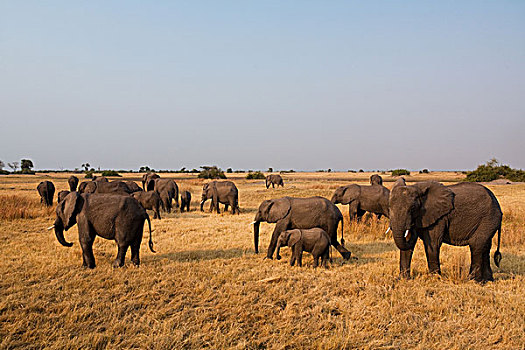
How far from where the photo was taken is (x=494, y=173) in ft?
149

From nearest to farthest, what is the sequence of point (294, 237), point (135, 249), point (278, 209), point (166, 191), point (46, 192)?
1. point (135, 249)
2. point (294, 237)
3. point (278, 209)
4. point (46, 192)
5. point (166, 191)

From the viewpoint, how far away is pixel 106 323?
5.12m

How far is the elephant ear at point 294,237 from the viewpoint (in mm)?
8367

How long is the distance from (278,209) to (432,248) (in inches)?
156

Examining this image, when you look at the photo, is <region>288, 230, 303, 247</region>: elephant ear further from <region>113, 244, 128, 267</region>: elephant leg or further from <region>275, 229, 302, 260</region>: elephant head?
<region>113, 244, 128, 267</region>: elephant leg

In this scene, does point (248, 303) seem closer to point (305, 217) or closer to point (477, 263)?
point (305, 217)

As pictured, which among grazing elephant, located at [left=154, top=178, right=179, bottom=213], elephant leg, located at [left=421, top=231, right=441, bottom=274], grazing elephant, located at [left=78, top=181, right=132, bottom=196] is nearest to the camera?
elephant leg, located at [left=421, top=231, right=441, bottom=274]

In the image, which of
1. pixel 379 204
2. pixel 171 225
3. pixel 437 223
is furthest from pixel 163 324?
pixel 379 204

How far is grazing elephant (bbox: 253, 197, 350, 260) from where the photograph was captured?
9.20m

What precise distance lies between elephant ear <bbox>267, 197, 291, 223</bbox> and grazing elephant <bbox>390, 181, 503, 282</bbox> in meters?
3.18

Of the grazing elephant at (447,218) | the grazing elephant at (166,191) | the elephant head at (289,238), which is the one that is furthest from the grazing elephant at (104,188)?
the grazing elephant at (447,218)

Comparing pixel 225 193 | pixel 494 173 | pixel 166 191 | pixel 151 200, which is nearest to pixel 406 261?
pixel 151 200

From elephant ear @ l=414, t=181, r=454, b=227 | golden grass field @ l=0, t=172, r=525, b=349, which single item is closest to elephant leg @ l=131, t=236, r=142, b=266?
golden grass field @ l=0, t=172, r=525, b=349

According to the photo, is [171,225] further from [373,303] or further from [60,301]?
[373,303]
